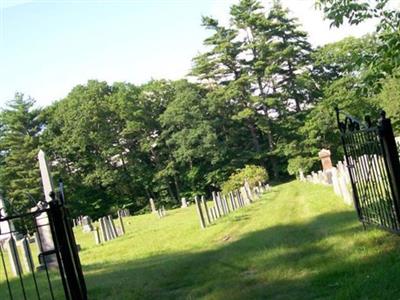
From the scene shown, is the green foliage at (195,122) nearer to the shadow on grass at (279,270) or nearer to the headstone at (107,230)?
the headstone at (107,230)

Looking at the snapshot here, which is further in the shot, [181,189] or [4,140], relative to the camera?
[181,189]

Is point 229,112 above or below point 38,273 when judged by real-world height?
above

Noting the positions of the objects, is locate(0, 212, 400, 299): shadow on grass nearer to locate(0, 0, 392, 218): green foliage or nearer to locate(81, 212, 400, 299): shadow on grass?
locate(81, 212, 400, 299): shadow on grass

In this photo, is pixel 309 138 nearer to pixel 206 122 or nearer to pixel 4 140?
pixel 206 122

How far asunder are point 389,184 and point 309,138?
1852 inches

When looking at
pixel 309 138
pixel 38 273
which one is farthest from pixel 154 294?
pixel 309 138

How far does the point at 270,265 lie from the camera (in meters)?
7.69

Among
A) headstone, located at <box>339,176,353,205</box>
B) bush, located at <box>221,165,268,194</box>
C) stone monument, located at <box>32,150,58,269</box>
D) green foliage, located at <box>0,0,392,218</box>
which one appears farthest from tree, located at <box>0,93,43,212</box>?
headstone, located at <box>339,176,353,205</box>

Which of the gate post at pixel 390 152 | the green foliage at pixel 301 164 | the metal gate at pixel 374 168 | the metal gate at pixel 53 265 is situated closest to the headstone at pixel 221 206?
the metal gate at pixel 53 265

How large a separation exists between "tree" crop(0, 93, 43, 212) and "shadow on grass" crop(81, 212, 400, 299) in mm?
41717

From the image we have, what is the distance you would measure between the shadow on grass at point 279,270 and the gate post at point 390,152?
986mm

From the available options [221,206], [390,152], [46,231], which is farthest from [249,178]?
[390,152]

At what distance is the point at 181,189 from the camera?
58062 millimetres

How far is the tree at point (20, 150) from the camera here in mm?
50219
